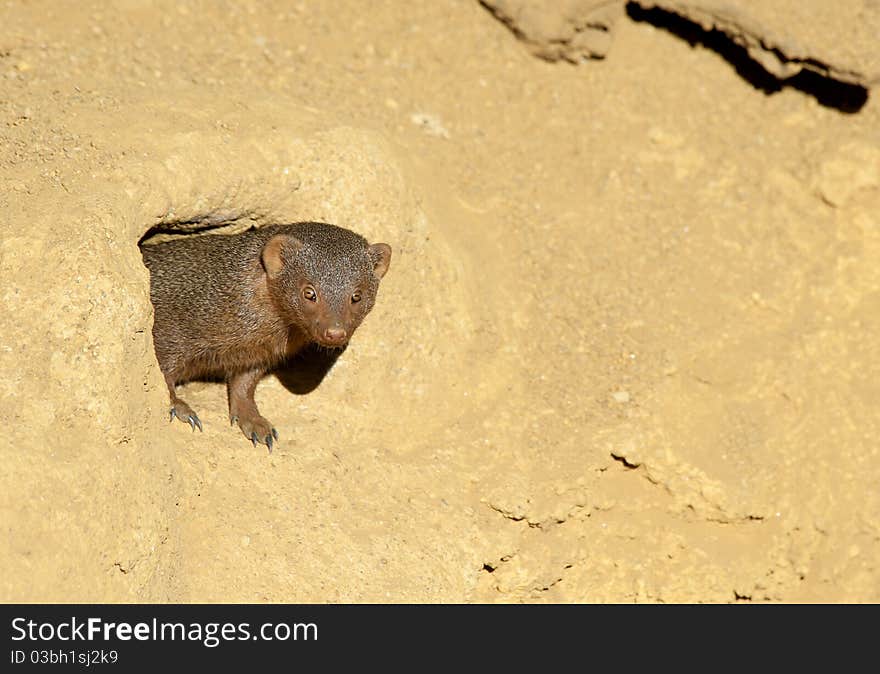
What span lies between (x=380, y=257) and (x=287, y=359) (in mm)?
784

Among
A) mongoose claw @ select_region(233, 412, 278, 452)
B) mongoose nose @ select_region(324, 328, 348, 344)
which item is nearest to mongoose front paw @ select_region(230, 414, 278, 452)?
mongoose claw @ select_region(233, 412, 278, 452)

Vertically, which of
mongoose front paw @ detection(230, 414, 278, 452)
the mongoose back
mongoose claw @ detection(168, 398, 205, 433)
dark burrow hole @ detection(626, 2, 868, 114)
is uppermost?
dark burrow hole @ detection(626, 2, 868, 114)

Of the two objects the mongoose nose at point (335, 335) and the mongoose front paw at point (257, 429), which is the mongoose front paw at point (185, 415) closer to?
the mongoose front paw at point (257, 429)

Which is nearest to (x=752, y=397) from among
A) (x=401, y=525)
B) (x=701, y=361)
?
(x=701, y=361)

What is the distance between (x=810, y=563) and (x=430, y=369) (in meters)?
2.25

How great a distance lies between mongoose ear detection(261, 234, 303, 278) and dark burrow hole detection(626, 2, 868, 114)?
2945 millimetres

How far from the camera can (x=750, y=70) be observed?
245 inches

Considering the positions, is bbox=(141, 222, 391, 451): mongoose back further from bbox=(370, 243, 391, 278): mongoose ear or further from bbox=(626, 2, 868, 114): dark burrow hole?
bbox=(626, 2, 868, 114): dark burrow hole

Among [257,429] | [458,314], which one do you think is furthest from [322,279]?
[458,314]

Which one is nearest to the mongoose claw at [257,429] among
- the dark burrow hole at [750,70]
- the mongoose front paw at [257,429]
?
the mongoose front paw at [257,429]

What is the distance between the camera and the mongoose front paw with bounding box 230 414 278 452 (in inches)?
180

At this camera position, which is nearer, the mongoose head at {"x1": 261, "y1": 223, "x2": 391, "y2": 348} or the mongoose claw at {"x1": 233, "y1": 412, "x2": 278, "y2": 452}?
the mongoose head at {"x1": 261, "y1": 223, "x2": 391, "y2": 348}

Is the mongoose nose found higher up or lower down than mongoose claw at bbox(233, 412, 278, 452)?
higher up

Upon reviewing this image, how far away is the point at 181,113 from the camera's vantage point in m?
4.71
